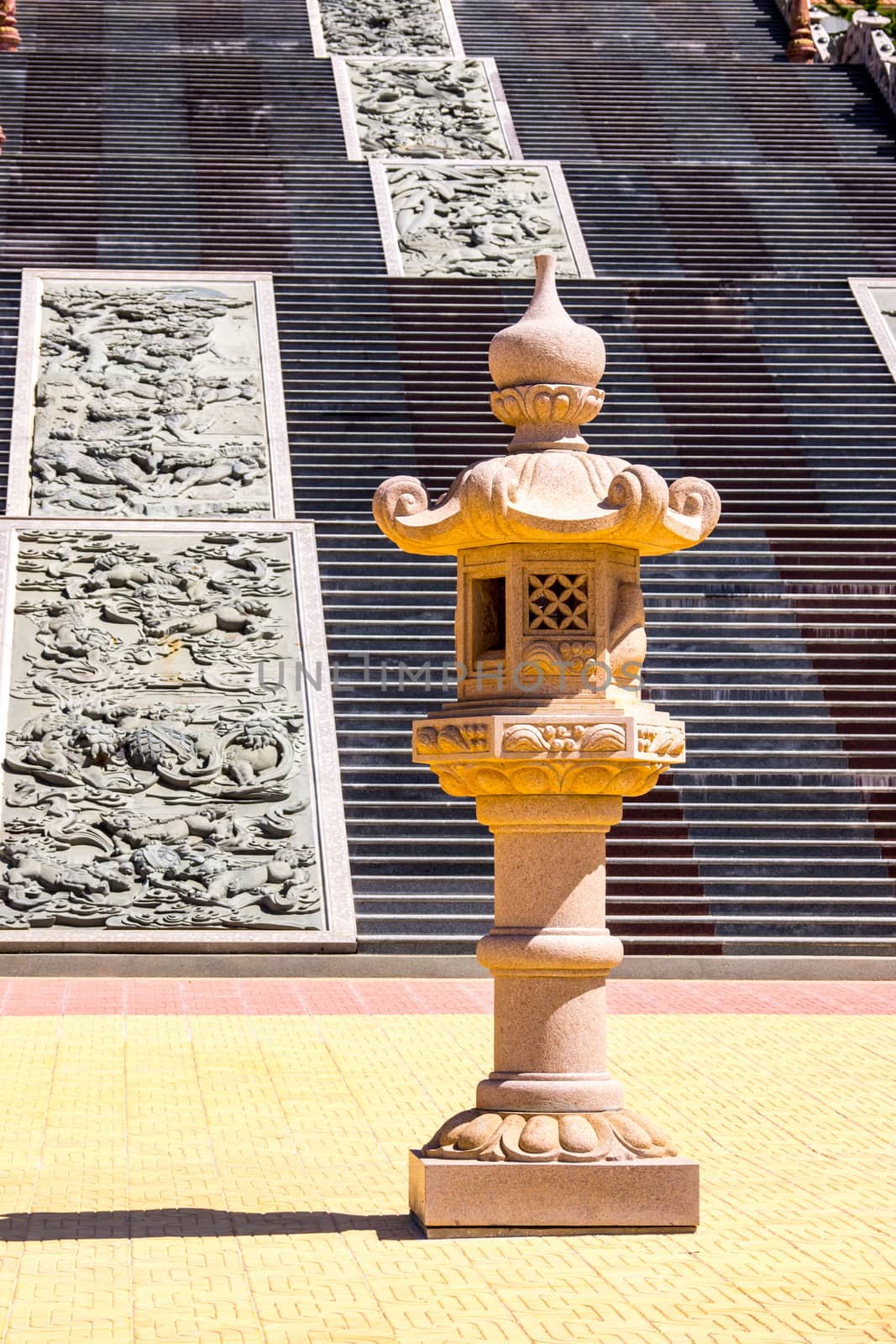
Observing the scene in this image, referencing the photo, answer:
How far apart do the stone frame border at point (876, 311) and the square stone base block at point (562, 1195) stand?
1529 centimetres

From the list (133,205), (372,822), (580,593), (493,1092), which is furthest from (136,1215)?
(133,205)

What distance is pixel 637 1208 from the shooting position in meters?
7.30

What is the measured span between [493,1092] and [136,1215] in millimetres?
1345

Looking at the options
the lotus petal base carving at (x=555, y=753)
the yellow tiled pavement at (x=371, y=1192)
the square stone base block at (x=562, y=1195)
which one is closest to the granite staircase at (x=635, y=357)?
the yellow tiled pavement at (x=371, y=1192)

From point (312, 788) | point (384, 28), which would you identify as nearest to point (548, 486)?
point (312, 788)

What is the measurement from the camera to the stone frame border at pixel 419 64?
2641cm

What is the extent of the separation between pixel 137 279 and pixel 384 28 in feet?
33.9

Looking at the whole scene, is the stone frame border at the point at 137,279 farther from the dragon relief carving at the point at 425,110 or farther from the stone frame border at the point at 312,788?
the dragon relief carving at the point at 425,110

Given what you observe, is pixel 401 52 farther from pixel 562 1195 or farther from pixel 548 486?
pixel 562 1195

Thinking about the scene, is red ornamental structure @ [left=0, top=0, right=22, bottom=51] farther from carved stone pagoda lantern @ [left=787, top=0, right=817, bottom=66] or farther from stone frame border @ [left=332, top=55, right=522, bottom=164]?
carved stone pagoda lantern @ [left=787, top=0, right=817, bottom=66]

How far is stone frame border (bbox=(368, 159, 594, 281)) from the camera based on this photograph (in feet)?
76.9

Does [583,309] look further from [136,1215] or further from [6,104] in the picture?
[136,1215]

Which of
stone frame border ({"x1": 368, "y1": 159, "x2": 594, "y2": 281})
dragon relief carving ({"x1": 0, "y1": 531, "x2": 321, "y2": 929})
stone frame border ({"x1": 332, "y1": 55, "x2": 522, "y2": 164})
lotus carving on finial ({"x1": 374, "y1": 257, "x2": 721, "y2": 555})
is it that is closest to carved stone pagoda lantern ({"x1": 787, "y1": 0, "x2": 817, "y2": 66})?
stone frame border ({"x1": 332, "y1": 55, "x2": 522, "y2": 164})

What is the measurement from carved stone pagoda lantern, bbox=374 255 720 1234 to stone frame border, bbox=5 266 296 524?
10508mm
